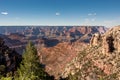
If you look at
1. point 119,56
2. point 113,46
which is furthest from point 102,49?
point 119,56

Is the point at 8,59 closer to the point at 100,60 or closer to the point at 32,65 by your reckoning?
the point at 32,65

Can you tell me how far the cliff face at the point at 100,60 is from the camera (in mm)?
125338

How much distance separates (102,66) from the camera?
133 metres

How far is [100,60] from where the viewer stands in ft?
447

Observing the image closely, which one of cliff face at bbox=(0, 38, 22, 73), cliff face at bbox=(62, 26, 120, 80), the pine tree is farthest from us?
cliff face at bbox=(62, 26, 120, 80)

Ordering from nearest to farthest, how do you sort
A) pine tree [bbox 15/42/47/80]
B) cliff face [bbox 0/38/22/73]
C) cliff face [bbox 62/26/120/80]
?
pine tree [bbox 15/42/47/80]
cliff face [bbox 0/38/22/73]
cliff face [bbox 62/26/120/80]

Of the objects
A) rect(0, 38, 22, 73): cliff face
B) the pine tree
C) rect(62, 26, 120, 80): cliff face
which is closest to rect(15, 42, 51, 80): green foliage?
the pine tree

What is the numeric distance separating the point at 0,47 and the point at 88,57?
54766 mm

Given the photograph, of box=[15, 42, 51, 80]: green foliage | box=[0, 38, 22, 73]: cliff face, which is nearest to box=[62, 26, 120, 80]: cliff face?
box=[0, 38, 22, 73]: cliff face

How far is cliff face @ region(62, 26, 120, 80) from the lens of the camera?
125 meters

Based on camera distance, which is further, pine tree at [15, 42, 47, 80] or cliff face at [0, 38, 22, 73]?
cliff face at [0, 38, 22, 73]

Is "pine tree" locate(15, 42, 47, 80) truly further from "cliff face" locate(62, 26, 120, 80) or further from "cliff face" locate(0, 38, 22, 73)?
"cliff face" locate(62, 26, 120, 80)

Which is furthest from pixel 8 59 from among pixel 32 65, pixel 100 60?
pixel 100 60

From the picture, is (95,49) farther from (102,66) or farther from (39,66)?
(39,66)
